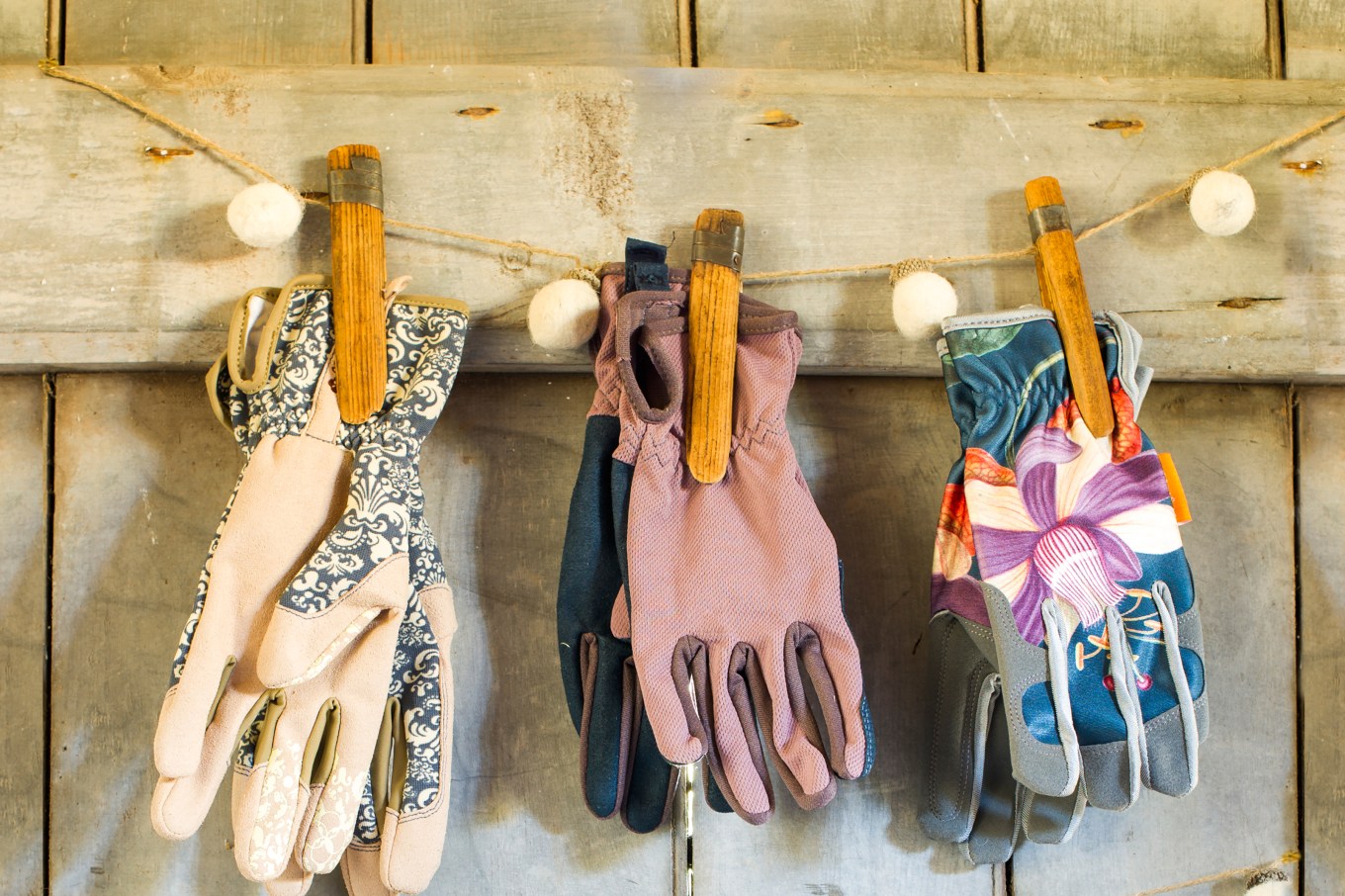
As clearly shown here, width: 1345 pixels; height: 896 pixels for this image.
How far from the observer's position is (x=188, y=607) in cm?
103

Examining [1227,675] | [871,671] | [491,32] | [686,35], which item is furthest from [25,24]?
[1227,675]

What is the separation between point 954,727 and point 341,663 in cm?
59

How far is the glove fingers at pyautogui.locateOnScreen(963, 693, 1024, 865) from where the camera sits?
986 millimetres

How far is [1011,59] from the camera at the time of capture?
1113mm

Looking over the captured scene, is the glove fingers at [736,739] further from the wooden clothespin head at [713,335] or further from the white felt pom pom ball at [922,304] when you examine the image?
the white felt pom pom ball at [922,304]

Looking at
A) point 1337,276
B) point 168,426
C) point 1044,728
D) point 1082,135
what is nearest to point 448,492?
point 168,426

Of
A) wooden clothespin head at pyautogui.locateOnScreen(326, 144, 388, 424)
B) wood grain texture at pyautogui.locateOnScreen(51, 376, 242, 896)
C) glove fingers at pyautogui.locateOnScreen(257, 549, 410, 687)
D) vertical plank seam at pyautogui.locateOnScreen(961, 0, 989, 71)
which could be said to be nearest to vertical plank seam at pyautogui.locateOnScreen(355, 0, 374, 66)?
wooden clothespin head at pyautogui.locateOnScreen(326, 144, 388, 424)

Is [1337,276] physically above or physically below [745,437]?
above

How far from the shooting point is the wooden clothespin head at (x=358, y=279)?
91 centimetres

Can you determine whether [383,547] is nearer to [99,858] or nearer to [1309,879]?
[99,858]

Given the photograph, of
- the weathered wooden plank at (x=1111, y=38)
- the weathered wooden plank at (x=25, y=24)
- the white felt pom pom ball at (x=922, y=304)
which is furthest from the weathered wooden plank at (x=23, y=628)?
the weathered wooden plank at (x=1111, y=38)

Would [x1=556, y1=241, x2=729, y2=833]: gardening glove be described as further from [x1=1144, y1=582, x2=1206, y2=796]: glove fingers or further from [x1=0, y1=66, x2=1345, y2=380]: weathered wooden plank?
[x1=1144, y1=582, x2=1206, y2=796]: glove fingers

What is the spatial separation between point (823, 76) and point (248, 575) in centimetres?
75

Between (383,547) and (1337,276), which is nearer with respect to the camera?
(383,547)
